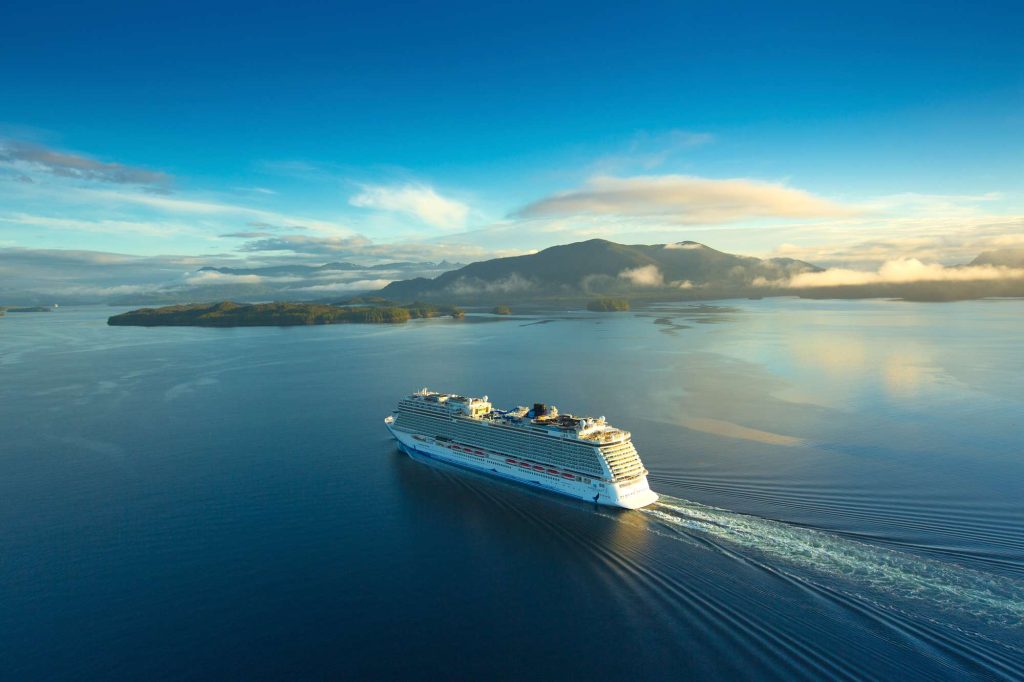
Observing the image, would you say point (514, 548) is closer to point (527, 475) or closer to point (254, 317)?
point (527, 475)

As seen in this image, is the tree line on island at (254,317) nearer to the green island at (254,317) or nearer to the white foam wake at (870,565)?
the green island at (254,317)

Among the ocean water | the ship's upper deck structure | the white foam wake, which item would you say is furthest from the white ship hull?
the ship's upper deck structure

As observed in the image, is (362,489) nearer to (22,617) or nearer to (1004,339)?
(22,617)

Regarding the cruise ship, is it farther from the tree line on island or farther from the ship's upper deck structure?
the tree line on island

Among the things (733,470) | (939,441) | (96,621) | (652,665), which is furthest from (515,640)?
(939,441)


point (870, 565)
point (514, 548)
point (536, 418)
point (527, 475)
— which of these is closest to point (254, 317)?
point (536, 418)

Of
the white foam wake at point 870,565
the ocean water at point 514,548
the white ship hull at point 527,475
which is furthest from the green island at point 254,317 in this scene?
the white foam wake at point 870,565
